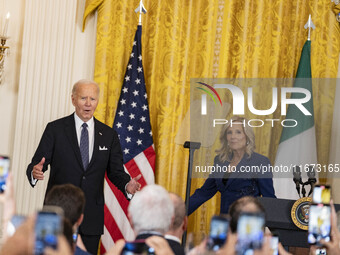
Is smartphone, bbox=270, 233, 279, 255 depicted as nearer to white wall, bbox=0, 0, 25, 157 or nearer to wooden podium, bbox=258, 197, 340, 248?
wooden podium, bbox=258, 197, 340, 248

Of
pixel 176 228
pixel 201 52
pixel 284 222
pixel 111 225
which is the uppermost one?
pixel 201 52

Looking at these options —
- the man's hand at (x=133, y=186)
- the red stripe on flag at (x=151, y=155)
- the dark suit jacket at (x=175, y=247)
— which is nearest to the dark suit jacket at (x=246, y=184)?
the man's hand at (x=133, y=186)

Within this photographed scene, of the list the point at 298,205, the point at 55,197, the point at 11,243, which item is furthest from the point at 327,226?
the point at 298,205

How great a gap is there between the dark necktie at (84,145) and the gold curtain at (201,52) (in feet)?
5.68

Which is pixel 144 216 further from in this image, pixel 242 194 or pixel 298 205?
pixel 242 194

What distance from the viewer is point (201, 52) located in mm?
7078

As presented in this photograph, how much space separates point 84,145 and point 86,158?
11 cm

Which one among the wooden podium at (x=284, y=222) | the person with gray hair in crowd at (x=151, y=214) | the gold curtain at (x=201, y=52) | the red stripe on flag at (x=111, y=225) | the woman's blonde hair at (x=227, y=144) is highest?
the gold curtain at (x=201, y=52)

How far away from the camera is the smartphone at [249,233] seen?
221 centimetres

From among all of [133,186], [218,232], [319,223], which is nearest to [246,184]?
[133,186]

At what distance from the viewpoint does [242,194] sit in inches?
205

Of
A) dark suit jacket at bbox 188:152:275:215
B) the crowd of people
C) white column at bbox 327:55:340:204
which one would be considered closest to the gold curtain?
white column at bbox 327:55:340:204

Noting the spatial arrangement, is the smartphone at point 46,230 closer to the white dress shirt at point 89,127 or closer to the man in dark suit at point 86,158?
the man in dark suit at point 86,158

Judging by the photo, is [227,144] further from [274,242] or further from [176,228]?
[274,242]
